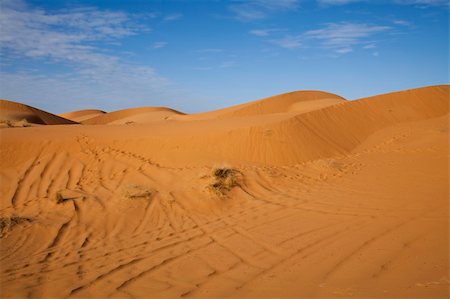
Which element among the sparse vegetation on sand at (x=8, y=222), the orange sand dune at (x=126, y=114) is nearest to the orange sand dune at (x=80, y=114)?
the orange sand dune at (x=126, y=114)

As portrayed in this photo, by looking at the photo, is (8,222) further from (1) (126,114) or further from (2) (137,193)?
(1) (126,114)

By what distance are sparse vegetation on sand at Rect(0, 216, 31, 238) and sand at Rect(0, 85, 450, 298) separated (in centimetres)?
3

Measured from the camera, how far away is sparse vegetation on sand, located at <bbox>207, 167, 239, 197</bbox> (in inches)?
285

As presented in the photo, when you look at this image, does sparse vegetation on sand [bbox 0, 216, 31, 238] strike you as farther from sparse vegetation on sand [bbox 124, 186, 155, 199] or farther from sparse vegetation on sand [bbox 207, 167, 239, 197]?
sparse vegetation on sand [bbox 207, 167, 239, 197]

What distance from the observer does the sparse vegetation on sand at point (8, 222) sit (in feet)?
18.1

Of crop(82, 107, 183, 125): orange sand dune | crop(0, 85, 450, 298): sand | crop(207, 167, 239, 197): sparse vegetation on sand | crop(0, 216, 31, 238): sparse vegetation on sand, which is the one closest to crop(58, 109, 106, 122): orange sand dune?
crop(82, 107, 183, 125): orange sand dune

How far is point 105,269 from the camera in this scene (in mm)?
4262

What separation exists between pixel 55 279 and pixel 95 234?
64.7 inches

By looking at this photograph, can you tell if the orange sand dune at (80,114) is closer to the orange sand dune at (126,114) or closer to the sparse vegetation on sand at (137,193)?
the orange sand dune at (126,114)

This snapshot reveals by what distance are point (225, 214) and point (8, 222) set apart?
3.74 m

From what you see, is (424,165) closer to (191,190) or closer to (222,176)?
(222,176)

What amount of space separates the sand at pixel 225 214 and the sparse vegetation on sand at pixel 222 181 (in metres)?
0.03

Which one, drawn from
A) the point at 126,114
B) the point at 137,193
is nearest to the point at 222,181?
the point at 137,193

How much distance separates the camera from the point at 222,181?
7617 millimetres
